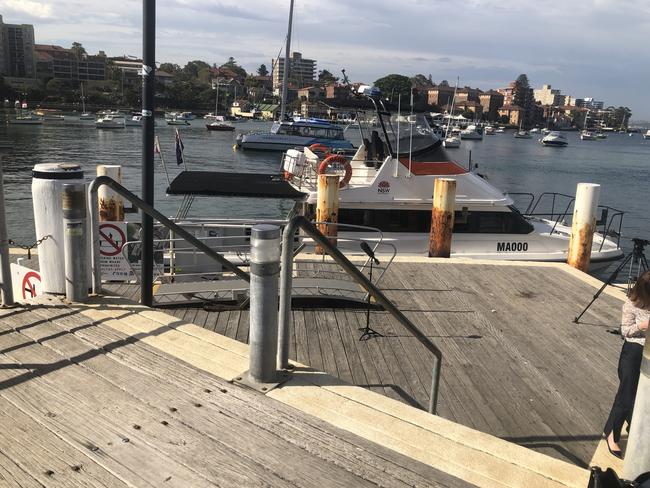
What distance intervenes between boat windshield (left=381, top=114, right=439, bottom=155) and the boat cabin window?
163cm

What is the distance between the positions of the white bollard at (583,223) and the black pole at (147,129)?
7.65 m

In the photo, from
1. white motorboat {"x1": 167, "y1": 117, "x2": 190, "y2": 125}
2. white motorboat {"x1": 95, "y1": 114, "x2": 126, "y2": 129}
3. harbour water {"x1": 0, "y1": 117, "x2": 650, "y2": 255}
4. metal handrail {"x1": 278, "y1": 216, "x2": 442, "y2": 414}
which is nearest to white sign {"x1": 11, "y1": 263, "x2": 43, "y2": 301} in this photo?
metal handrail {"x1": 278, "y1": 216, "x2": 442, "y2": 414}

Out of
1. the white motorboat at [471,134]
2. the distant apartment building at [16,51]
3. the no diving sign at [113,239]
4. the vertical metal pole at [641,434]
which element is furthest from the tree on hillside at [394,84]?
the distant apartment building at [16,51]

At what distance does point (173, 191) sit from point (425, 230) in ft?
19.7

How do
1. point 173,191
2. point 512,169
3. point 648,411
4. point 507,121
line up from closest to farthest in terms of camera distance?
point 648,411 < point 173,191 < point 512,169 < point 507,121

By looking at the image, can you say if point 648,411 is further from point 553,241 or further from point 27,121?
point 27,121

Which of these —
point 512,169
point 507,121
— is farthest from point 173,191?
→ point 507,121

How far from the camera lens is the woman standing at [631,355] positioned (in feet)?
11.9

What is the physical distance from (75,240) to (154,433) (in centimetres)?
200

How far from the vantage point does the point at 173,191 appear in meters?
9.91

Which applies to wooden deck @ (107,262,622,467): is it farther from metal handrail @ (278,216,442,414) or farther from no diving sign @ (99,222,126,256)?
metal handrail @ (278,216,442,414)

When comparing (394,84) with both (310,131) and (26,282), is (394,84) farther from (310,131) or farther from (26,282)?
(26,282)

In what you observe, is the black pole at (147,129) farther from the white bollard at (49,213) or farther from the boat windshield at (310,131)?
the boat windshield at (310,131)

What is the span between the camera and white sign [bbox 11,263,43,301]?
22.4 ft
